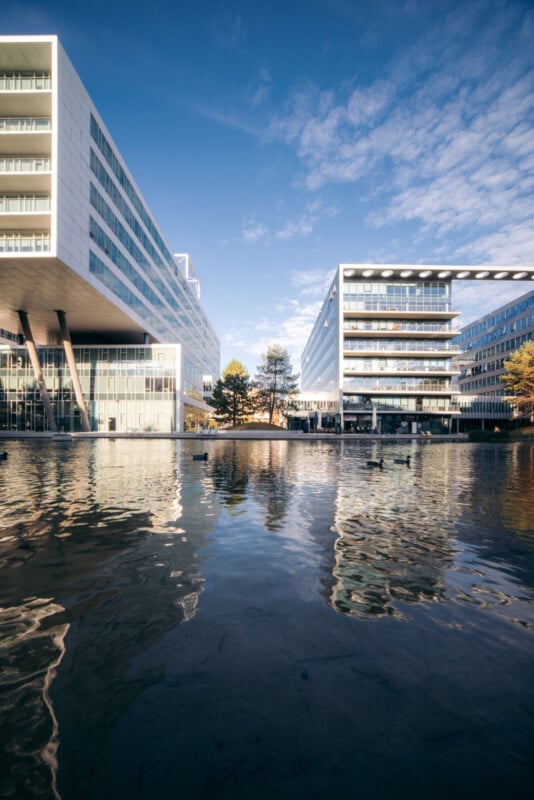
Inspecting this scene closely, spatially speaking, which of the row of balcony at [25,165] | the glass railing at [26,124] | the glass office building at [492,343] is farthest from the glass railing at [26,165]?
the glass office building at [492,343]

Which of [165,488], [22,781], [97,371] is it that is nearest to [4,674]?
[22,781]

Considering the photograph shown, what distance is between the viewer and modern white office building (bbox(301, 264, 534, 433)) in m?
64.1

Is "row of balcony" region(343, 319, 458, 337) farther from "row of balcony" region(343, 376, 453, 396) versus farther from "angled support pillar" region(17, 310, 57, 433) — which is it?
"angled support pillar" region(17, 310, 57, 433)

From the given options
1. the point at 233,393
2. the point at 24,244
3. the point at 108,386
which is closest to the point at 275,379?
the point at 233,393

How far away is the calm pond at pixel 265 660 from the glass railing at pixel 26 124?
40.9 meters

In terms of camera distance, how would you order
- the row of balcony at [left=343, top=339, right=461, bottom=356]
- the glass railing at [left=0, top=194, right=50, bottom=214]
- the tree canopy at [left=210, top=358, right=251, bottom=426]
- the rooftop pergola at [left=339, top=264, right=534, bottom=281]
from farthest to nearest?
1. the tree canopy at [left=210, top=358, right=251, bottom=426]
2. the row of balcony at [left=343, top=339, right=461, bottom=356]
3. the rooftop pergola at [left=339, top=264, right=534, bottom=281]
4. the glass railing at [left=0, top=194, right=50, bottom=214]

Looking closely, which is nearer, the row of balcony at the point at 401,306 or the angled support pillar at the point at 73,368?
the angled support pillar at the point at 73,368

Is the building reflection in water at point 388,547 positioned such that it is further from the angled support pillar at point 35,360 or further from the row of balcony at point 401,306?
the row of balcony at point 401,306

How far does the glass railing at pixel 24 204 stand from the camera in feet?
117

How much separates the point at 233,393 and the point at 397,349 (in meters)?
29.9

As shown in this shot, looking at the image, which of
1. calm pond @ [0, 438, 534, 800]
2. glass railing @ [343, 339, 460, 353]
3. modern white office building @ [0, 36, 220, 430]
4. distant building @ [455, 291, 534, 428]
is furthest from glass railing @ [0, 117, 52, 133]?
distant building @ [455, 291, 534, 428]

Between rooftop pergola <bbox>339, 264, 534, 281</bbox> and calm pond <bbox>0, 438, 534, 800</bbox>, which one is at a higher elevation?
rooftop pergola <bbox>339, 264, 534, 281</bbox>

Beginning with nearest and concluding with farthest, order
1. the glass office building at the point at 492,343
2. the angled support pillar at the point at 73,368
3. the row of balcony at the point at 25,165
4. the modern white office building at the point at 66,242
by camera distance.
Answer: the modern white office building at the point at 66,242 → the row of balcony at the point at 25,165 → the angled support pillar at the point at 73,368 → the glass office building at the point at 492,343

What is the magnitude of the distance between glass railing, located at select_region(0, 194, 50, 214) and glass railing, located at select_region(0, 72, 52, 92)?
8.51 m
